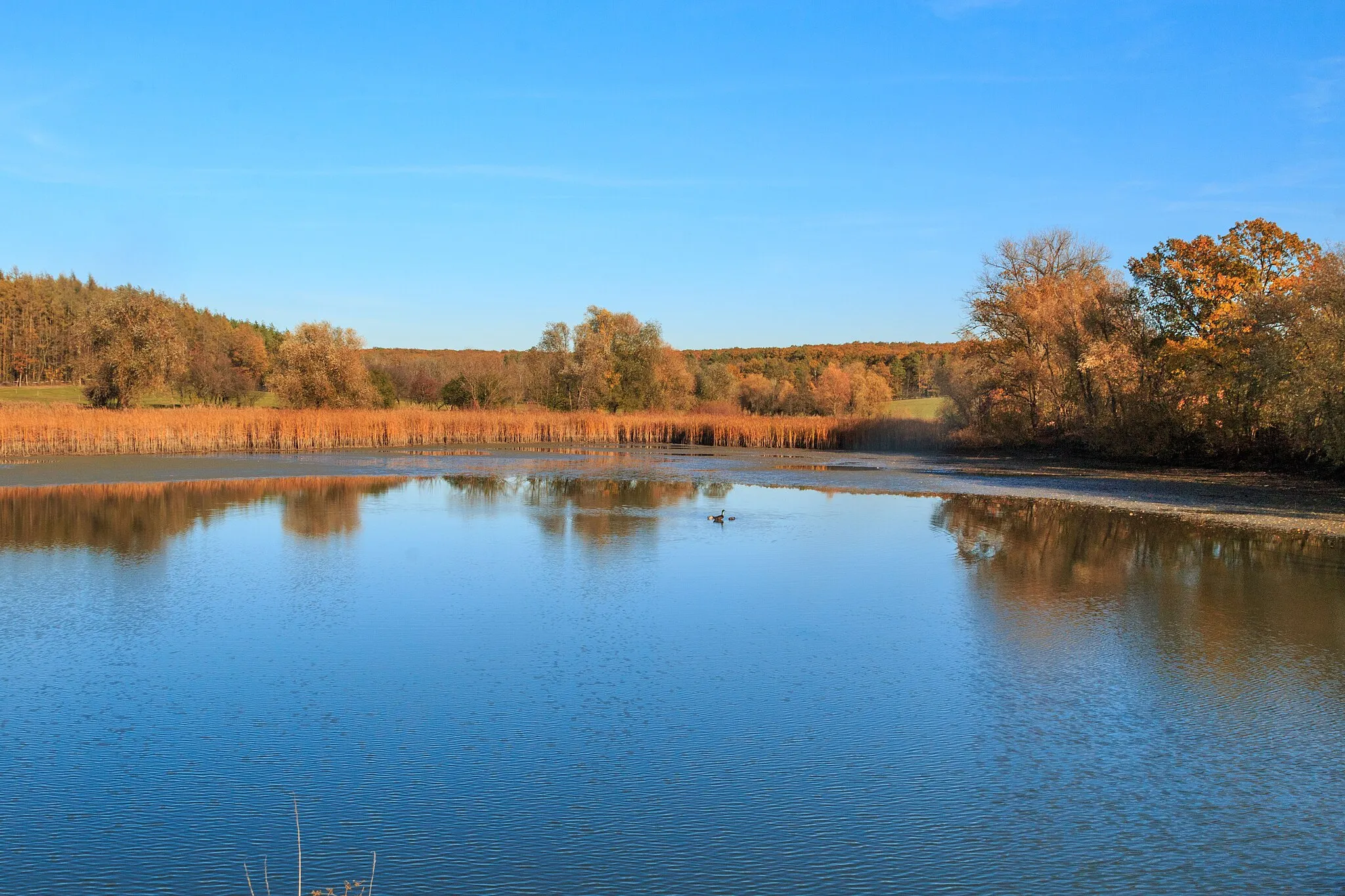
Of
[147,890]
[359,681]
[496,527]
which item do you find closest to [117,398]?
[496,527]

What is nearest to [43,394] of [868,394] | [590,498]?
[868,394]

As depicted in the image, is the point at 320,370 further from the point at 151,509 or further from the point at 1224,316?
the point at 1224,316

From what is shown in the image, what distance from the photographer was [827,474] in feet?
90.0

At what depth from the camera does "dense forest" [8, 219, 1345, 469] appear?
2273 cm

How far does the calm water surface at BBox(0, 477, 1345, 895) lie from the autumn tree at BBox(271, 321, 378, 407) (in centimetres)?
3115

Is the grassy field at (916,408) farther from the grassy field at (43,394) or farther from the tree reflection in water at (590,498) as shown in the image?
the grassy field at (43,394)

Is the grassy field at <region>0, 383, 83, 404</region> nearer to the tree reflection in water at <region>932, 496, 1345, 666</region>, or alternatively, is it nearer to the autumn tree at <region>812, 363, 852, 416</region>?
the autumn tree at <region>812, 363, 852, 416</region>

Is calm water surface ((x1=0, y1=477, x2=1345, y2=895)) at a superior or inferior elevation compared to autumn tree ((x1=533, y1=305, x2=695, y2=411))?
inferior

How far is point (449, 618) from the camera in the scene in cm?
912

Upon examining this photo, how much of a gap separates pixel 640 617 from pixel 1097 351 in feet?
80.4

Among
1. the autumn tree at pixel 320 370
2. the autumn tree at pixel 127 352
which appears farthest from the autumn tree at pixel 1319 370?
the autumn tree at pixel 127 352

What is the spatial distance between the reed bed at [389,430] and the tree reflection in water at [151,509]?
9.90 meters

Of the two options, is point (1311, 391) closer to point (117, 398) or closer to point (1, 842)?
point (1, 842)

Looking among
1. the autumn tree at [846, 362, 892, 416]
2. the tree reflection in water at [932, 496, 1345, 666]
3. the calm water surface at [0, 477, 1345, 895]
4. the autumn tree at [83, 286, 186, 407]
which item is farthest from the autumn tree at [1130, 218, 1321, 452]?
the autumn tree at [83, 286, 186, 407]
